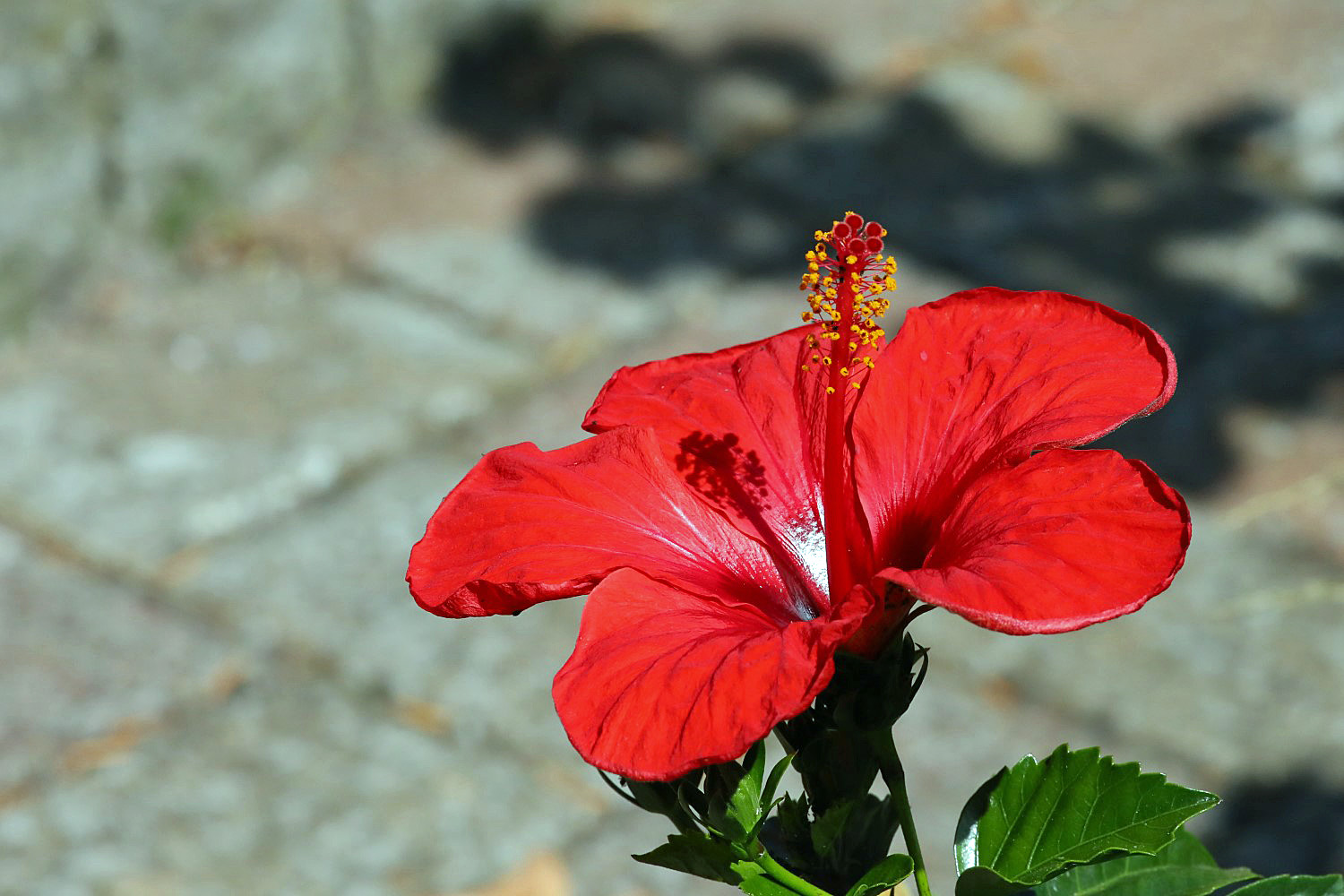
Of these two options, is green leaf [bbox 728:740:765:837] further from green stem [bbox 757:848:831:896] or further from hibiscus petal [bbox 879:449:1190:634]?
hibiscus petal [bbox 879:449:1190:634]

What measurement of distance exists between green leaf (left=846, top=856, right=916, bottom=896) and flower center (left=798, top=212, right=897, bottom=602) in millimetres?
195

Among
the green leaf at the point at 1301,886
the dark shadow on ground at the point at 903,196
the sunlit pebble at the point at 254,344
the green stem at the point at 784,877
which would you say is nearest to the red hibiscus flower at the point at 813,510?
the green stem at the point at 784,877

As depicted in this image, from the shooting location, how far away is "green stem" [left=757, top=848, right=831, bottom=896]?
859 millimetres

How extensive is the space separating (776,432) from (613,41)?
3282 millimetres

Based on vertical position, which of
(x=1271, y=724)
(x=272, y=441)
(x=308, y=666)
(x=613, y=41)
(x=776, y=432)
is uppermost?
(x=613, y=41)

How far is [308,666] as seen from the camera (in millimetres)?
2580

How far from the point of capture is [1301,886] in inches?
35.4

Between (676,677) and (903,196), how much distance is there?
2.92m

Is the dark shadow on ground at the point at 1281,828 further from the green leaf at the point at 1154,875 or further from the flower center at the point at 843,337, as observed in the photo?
the flower center at the point at 843,337

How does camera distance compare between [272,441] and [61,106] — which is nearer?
[272,441]

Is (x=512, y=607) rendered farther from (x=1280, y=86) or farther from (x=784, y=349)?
(x=1280, y=86)

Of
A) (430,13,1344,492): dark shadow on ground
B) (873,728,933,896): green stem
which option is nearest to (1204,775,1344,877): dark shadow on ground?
(430,13,1344,492): dark shadow on ground

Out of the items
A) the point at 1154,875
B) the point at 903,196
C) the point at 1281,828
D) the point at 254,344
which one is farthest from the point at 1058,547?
the point at 903,196

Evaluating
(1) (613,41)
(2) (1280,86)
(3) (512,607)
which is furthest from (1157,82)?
(3) (512,607)
